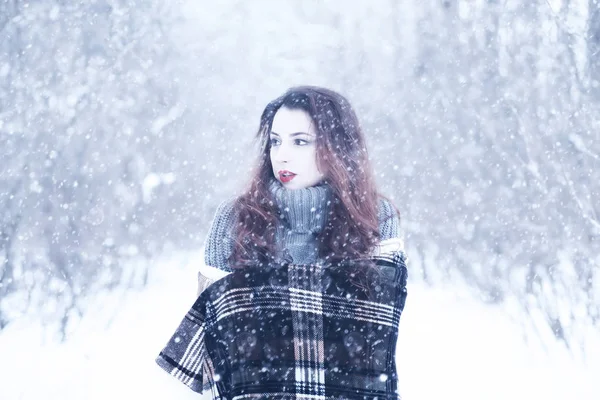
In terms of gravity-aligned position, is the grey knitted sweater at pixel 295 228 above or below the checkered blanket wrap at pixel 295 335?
above

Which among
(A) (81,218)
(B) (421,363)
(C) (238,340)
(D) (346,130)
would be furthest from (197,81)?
(B) (421,363)

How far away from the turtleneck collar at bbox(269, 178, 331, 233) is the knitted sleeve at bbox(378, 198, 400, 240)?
19cm

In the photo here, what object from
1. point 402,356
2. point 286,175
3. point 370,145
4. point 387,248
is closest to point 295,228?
point 286,175

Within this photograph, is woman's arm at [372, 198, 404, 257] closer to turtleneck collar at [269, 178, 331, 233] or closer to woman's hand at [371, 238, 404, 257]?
woman's hand at [371, 238, 404, 257]

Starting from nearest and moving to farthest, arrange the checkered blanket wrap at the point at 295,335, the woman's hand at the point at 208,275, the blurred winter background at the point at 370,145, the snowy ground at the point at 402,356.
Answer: the checkered blanket wrap at the point at 295,335 < the woman's hand at the point at 208,275 < the snowy ground at the point at 402,356 < the blurred winter background at the point at 370,145

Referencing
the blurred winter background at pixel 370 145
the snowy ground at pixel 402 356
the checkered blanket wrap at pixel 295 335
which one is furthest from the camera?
the blurred winter background at pixel 370 145

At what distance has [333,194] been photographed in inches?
75.7

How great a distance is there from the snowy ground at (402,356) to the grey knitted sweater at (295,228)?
644 mm

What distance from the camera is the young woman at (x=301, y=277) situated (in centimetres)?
175

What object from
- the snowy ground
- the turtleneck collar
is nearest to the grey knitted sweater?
the turtleneck collar

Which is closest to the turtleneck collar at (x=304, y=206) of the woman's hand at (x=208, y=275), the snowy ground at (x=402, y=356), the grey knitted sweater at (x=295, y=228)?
the grey knitted sweater at (x=295, y=228)

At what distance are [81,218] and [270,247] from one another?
1.18 metres

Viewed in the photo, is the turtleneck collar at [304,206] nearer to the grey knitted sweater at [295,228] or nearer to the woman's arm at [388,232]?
the grey knitted sweater at [295,228]

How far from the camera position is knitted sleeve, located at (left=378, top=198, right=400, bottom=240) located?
6.28ft
